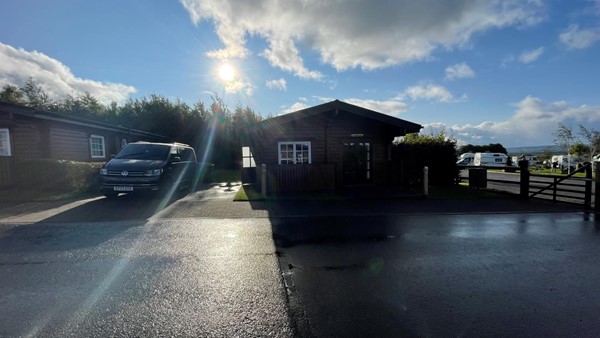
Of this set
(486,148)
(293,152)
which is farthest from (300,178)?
(486,148)

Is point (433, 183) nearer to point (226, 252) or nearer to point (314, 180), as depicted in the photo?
point (314, 180)

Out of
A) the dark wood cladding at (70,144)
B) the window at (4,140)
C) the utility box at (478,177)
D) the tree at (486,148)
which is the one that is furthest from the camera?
the tree at (486,148)

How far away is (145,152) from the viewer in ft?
36.3

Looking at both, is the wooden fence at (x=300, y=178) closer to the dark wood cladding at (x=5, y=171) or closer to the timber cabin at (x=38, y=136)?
the dark wood cladding at (x=5, y=171)

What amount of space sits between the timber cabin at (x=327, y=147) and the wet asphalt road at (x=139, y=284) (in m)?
5.90

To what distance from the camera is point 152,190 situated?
32.2ft

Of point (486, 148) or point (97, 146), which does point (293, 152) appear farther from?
point (486, 148)

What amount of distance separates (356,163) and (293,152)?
10.5 ft

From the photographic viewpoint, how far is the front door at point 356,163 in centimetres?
1424

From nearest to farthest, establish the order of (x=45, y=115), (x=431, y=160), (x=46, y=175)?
1. (x=46, y=175)
2. (x=45, y=115)
3. (x=431, y=160)

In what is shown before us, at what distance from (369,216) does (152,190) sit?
23.3 feet

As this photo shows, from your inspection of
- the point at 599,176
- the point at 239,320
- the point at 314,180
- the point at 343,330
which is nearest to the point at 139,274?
the point at 239,320

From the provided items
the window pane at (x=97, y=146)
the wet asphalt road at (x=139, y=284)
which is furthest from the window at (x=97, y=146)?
the wet asphalt road at (x=139, y=284)

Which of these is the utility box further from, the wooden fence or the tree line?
the tree line
